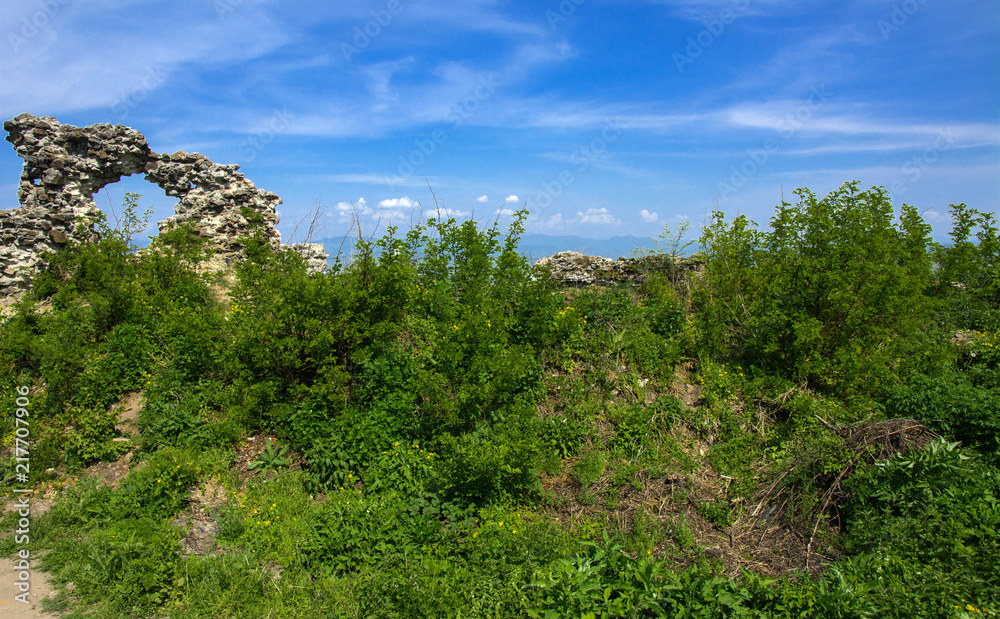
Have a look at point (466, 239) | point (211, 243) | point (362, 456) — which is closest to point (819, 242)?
point (466, 239)

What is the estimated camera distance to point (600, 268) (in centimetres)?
1092

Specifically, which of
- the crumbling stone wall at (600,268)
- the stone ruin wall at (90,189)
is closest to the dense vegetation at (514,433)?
the crumbling stone wall at (600,268)

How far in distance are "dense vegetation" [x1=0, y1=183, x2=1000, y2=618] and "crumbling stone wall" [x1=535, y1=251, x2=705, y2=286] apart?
1.38 meters

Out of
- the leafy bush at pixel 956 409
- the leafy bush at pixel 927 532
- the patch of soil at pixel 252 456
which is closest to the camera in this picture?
the leafy bush at pixel 927 532

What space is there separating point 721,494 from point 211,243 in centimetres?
1145

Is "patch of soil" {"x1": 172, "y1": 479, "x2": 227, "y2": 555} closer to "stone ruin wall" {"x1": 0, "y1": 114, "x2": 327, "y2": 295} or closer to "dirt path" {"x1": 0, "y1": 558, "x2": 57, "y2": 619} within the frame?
"dirt path" {"x1": 0, "y1": 558, "x2": 57, "y2": 619}

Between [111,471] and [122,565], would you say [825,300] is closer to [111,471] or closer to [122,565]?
[122,565]

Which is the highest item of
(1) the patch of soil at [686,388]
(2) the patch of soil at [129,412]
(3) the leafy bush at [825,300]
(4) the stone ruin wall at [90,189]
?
(4) the stone ruin wall at [90,189]

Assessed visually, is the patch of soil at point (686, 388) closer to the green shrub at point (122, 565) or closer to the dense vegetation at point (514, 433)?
the dense vegetation at point (514, 433)

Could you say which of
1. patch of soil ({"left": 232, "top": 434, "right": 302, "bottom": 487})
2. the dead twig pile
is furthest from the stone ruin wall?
the dead twig pile

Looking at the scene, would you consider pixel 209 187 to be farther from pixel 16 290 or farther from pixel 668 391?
pixel 668 391

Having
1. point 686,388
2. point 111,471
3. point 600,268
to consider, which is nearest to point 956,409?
point 686,388

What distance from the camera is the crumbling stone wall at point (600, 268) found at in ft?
34.4

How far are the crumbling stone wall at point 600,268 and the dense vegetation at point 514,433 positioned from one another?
1.38 m
